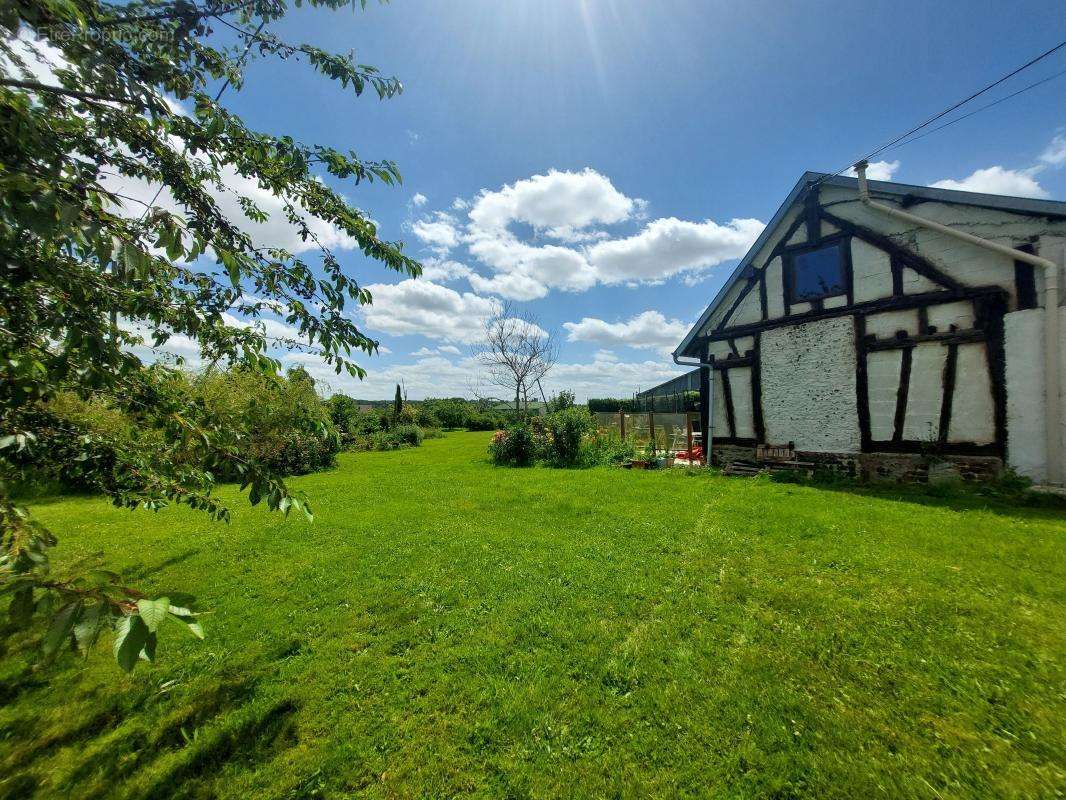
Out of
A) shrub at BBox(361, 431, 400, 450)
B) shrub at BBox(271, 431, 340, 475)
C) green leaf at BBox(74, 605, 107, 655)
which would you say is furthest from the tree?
shrub at BBox(361, 431, 400, 450)

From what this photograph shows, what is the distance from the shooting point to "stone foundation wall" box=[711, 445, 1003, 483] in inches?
265

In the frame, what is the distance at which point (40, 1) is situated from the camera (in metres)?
1.35

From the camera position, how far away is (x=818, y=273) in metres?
8.95

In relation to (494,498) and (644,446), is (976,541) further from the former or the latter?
(644,446)

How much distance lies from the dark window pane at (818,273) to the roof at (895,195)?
1063mm

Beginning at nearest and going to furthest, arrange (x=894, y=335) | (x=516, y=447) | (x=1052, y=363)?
(x=1052, y=363)
(x=894, y=335)
(x=516, y=447)

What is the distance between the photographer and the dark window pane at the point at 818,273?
28.3 feet

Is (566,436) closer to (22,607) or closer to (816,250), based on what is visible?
(816,250)

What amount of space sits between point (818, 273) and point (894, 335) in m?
2.12

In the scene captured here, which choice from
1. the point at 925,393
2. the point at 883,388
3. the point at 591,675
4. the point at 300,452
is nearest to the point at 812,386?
the point at 883,388

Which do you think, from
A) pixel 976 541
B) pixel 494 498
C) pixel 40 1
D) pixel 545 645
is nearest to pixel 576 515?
pixel 494 498

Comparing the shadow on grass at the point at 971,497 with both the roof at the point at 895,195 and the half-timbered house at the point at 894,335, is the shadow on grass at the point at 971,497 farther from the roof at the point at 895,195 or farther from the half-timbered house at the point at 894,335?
the roof at the point at 895,195

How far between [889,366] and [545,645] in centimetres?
883

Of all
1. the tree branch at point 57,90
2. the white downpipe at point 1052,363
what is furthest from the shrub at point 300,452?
the white downpipe at point 1052,363
